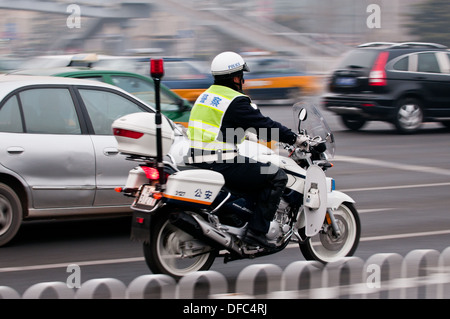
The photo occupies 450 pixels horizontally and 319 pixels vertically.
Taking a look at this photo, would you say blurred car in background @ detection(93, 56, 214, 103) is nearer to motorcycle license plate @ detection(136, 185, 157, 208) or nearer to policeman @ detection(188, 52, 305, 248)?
policeman @ detection(188, 52, 305, 248)

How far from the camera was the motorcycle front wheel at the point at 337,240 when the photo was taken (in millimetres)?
6379

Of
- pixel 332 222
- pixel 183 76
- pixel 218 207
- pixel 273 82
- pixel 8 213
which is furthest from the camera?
pixel 273 82

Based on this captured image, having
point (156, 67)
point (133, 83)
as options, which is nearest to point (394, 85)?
point (133, 83)

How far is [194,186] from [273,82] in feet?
62.1

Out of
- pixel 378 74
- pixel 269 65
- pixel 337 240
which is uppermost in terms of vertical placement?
pixel 269 65

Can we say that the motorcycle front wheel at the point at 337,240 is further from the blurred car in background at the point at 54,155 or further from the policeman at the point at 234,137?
the blurred car in background at the point at 54,155

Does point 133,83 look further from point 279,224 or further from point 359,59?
point 359,59

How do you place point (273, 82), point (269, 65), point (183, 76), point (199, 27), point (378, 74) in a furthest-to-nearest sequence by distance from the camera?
point (199, 27) → point (269, 65) → point (273, 82) → point (183, 76) → point (378, 74)

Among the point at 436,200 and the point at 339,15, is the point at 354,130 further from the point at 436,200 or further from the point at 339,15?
the point at 339,15

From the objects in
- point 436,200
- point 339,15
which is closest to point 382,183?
point 436,200

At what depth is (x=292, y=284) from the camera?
A: 5.56 m

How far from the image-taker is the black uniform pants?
19.1 ft
